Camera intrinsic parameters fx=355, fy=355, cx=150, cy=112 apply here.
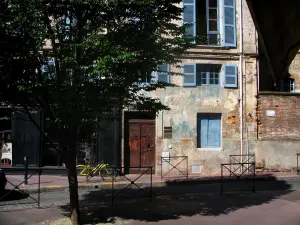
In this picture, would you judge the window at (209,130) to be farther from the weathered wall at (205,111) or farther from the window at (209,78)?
the window at (209,78)

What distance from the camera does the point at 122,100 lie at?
671 centimetres

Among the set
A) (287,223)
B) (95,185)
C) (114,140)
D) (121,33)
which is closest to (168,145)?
(114,140)

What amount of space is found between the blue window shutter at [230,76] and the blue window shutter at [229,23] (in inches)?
37.0

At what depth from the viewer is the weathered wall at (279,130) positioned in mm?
14828

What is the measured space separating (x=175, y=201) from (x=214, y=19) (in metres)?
8.94

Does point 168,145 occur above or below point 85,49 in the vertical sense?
below

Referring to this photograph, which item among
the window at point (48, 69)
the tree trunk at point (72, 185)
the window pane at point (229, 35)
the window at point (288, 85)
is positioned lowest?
the tree trunk at point (72, 185)

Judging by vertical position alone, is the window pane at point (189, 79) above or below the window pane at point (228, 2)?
below

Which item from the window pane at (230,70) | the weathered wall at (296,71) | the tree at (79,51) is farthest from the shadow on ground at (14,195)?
the weathered wall at (296,71)

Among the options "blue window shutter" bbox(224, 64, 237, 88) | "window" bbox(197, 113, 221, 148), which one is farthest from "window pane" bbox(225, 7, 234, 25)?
"window" bbox(197, 113, 221, 148)

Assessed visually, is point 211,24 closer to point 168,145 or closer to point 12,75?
point 168,145

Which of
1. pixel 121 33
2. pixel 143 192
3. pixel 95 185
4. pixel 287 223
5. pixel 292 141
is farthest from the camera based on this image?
pixel 292 141

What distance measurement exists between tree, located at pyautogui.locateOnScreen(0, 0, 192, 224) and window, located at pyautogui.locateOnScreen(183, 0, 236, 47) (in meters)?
8.45

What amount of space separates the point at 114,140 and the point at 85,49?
845 centimetres
